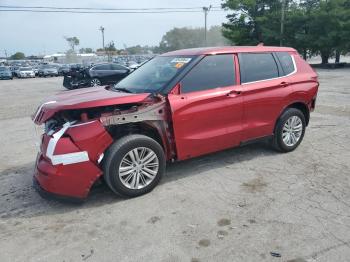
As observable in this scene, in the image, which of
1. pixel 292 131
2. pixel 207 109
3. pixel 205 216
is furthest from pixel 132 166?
pixel 292 131

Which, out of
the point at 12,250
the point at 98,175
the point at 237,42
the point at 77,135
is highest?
the point at 237,42

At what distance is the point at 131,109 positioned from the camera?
4.16 m

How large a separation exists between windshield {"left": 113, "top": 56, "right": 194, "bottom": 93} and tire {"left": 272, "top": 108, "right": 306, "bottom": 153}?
1871mm

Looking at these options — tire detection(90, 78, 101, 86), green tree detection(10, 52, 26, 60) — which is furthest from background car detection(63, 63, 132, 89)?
green tree detection(10, 52, 26, 60)

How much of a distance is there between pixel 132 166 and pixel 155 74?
146cm

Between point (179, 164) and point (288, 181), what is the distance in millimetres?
1620

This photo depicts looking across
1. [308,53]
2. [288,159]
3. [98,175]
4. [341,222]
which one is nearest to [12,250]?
[98,175]

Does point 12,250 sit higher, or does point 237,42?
point 237,42

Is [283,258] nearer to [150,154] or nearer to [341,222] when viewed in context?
[341,222]

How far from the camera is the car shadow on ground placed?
4035 millimetres

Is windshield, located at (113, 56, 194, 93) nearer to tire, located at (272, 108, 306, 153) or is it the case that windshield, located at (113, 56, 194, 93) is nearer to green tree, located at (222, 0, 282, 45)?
tire, located at (272, 108, 306, 153)

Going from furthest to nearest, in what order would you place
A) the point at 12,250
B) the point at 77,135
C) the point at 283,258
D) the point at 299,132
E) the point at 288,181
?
the point at 299,132, the point at 288,181, the point at 77,135, the point at 12,250, the point at 283,258

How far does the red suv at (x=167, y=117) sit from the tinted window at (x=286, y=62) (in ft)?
0.06

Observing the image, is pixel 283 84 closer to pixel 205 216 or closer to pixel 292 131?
pixel 292 131
